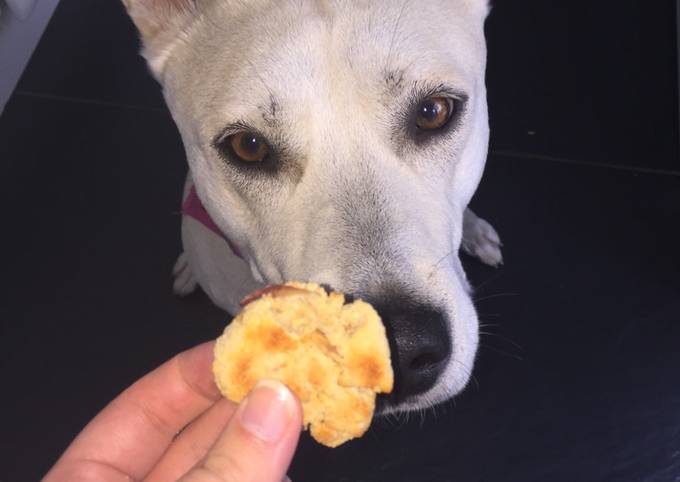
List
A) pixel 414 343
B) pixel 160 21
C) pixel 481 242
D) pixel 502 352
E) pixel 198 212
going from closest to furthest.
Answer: pixel 414 343, pixel 160 21, pixel 198 212, pixel 502 352, pixel 481 242

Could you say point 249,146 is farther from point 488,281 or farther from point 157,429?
point 488,281

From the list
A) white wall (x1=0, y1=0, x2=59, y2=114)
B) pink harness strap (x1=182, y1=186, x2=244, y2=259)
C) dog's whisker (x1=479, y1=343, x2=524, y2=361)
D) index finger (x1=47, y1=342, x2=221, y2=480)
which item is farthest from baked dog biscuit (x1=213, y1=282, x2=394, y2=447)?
white wall (x1=0, y1=0, x2=59, y2=114)

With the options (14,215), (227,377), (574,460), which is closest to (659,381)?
(574,460)

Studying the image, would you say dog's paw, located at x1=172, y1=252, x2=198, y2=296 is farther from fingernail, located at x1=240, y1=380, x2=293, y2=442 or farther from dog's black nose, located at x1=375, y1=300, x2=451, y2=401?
fingernail, located at x1=240, y1=380, x2=293, y2=442

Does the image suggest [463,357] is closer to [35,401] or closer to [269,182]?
[269,182]

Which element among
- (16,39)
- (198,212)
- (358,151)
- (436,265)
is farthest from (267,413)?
(16,39)
